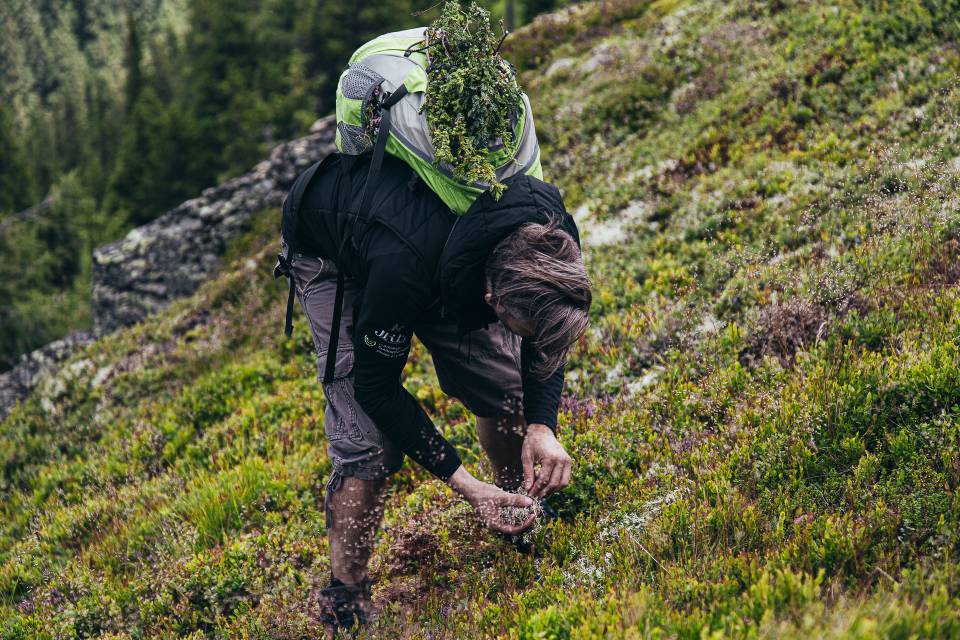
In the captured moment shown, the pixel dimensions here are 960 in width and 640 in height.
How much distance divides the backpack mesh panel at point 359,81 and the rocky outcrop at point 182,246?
12655mm

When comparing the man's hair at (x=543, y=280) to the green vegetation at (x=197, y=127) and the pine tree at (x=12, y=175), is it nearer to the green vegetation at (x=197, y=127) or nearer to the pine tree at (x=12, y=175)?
the green vegetation at (x=197, y=127)

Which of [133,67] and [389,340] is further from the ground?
[389,340]

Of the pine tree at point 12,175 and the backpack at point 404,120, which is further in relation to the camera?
the pine tree at point 12,175

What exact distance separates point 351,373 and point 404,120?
1.41 metres

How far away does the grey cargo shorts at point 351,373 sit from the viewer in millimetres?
3863

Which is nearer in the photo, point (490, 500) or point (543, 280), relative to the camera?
point (543, 280)

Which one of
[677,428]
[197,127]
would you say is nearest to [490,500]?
[677,428]

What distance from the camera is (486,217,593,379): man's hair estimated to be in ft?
9.90

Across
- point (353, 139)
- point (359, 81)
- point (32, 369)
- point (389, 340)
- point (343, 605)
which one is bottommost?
point (32, 369)

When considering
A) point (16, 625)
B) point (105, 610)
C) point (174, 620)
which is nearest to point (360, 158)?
point (174, 620)

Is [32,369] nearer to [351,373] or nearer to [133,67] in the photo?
[351,373]

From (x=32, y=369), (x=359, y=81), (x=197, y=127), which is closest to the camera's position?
(x=359, y=81)

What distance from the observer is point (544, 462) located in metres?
3.59

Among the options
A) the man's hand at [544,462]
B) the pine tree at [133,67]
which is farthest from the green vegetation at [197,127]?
the man's hand at [544,462]
